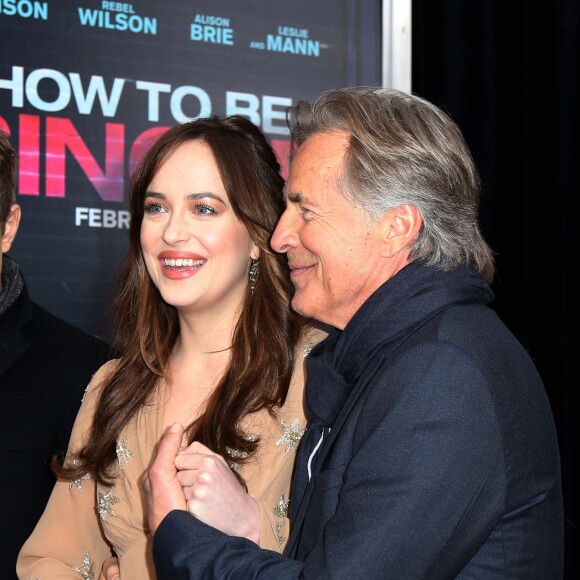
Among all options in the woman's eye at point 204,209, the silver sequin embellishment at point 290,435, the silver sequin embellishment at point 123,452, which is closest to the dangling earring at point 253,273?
the woman's eye at point 204,209

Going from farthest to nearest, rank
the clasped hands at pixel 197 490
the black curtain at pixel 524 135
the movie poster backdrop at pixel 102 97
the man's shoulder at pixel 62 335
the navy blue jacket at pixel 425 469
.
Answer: the black curtain at pixel 524 135 < the movie poster backdrop at pixel 102 97 < the man's shoulder at pixel 62 335 < the clasped hands at pixel 197 490 < the navy blue jacket at pixel 425 469

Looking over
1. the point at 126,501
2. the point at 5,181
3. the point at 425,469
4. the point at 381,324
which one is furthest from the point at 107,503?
the point at 425,469

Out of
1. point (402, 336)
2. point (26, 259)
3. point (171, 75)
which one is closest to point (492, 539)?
point (402, 336)

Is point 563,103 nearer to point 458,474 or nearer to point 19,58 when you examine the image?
point 19,58

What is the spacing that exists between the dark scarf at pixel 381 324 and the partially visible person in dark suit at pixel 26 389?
3.03ft

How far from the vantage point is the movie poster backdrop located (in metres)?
3.33

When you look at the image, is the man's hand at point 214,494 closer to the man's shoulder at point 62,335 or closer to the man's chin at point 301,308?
the man's chin at point 301,308

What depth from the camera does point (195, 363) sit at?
237cm

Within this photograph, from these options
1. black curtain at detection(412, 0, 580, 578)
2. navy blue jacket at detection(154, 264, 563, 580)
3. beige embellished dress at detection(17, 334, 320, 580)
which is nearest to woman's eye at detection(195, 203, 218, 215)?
beige embellished dress at detection(17, 334, 320, 580)

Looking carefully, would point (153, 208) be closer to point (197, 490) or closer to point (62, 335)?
point (62, 335)

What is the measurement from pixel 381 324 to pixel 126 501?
0.97m

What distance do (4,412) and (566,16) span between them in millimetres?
2550

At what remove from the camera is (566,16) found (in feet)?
11.7

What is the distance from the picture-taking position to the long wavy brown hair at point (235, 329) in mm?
2211
